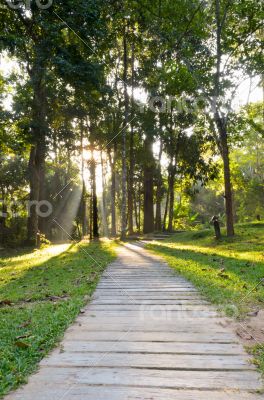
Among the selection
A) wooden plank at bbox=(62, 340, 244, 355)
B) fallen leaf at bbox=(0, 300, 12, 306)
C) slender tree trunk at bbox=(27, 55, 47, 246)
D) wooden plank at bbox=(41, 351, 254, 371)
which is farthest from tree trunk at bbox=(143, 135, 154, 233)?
wooden plank at bbox=(41, 351, 254, 371)

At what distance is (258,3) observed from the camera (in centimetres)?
1814

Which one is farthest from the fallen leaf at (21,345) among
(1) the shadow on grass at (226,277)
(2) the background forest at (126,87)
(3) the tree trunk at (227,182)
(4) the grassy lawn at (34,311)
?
(3) the tree trunk at (227,182)

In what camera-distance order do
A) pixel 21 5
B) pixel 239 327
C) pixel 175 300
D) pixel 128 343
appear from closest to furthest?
pixel 128 343 < pixel 239 327 < pixel 175 300 < pixel 21 5

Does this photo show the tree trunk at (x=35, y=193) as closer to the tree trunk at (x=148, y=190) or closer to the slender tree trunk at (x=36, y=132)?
the slender tree trunk at (x=36, y=132)

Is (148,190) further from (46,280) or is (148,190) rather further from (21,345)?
(21,345)

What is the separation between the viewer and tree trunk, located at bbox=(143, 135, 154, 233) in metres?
31.9

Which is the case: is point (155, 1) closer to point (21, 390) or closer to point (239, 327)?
point (239, 327)

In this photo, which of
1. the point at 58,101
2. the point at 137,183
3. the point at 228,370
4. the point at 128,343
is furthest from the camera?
the point at 137,183

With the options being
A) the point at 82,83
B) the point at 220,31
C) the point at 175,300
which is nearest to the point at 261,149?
the point at 220,31

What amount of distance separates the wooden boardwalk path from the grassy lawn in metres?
0.20

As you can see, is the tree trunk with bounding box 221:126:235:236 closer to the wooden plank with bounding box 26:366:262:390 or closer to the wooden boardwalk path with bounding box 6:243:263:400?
the wooden boardwalk path with bounding box 6:243:263:400

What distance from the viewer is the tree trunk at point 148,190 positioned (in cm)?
3194

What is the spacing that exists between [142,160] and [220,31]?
14613 mm

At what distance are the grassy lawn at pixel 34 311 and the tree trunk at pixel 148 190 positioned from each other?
65.4ft
